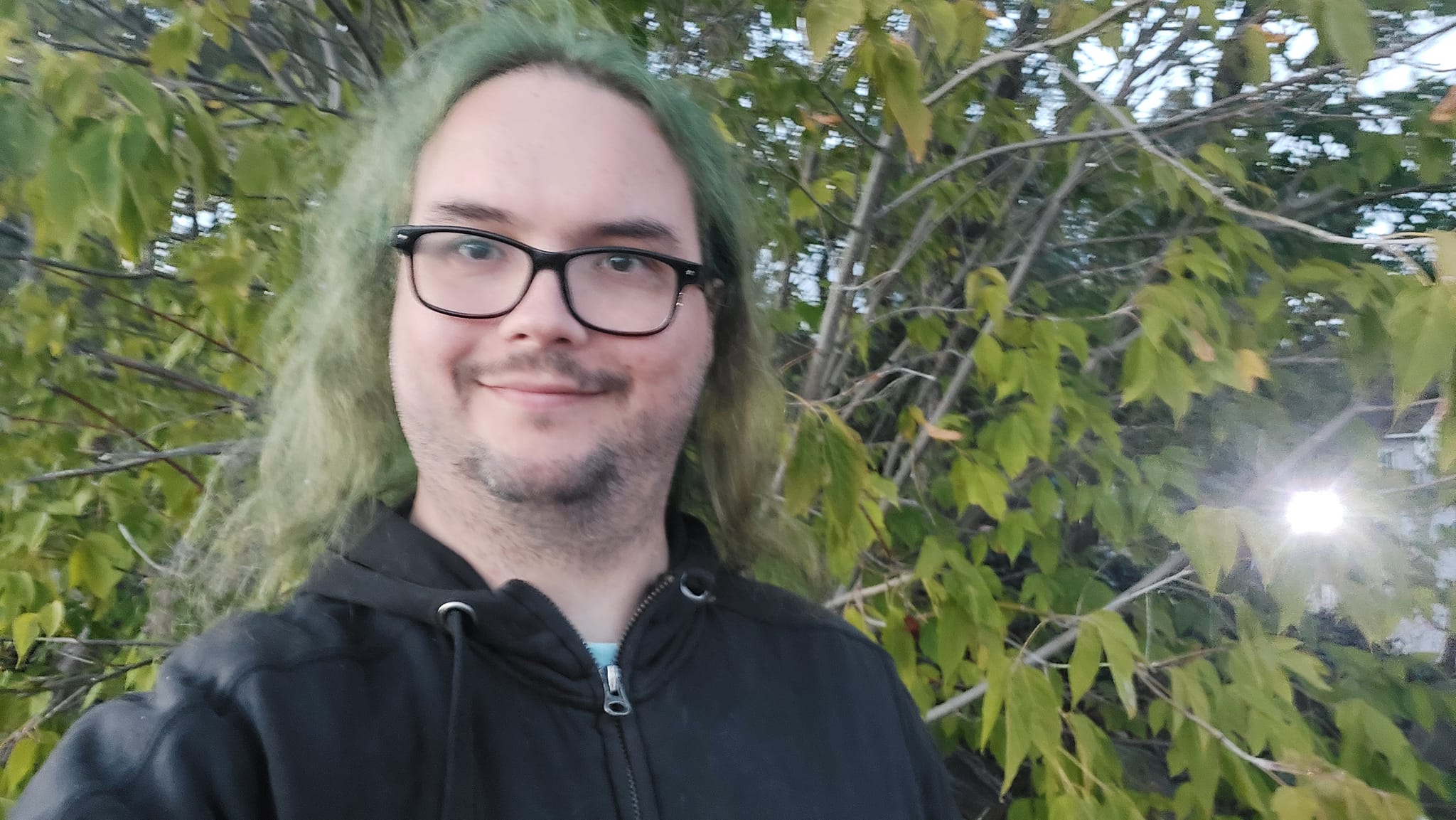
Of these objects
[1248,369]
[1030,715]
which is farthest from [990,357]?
[1030,715]

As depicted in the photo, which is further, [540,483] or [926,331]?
[926,331]

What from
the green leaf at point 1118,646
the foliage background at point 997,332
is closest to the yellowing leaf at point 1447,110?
the foliage background at point 997,332

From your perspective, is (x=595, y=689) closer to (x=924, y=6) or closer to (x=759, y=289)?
(x=759, y=289)

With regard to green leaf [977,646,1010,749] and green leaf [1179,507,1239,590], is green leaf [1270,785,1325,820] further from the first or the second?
green leaf [977,646,1010,749]

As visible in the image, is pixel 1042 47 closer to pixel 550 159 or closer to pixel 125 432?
pixel 550 159

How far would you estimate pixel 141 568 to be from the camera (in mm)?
2188

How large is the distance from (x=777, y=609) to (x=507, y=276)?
0.66m

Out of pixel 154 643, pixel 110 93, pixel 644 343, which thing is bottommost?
pixel 154 643

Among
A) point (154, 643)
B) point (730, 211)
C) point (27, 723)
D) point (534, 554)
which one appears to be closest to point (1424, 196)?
point (730, 211)

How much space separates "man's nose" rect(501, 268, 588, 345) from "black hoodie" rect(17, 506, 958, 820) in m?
0.28

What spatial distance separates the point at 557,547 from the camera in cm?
97

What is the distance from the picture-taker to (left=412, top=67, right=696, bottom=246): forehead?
95 centimetres

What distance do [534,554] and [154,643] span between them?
1.20m

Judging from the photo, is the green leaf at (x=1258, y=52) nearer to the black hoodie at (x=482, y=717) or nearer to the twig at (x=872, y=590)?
the twig at (x=872, y=590)
